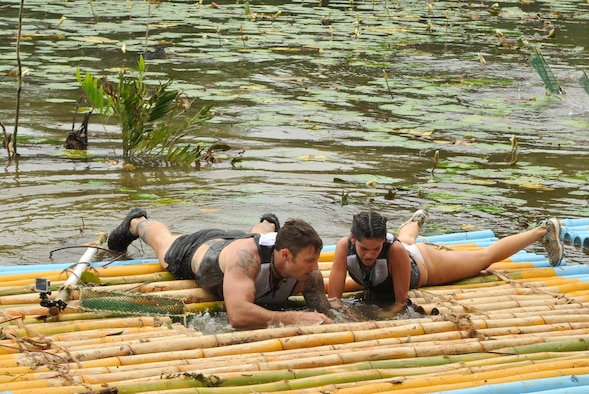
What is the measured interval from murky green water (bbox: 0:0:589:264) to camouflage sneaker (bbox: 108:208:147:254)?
466 mm

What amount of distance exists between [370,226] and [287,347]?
0.92m

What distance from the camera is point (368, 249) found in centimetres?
521

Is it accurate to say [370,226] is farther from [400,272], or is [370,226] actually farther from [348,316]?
[348,316]

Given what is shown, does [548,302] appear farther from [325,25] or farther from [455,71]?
[325,25]

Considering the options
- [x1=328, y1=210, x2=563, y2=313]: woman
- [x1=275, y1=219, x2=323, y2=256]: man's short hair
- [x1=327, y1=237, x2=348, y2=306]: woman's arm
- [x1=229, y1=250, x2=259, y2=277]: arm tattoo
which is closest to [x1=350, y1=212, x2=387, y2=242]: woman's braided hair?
[x1=328, y1=210, x2=563, y2=313]: woman

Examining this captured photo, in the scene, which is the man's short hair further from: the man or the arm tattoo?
the arm tattoo

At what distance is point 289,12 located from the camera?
18.6 metres

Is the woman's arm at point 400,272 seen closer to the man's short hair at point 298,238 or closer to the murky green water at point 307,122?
the man's short hair at point 298,238

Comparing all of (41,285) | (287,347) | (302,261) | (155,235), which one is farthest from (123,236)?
(287,347)

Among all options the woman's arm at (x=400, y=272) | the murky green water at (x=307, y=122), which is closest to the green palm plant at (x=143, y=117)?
the murky green water at (x=307, y=122)

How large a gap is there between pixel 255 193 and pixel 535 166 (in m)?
2.79

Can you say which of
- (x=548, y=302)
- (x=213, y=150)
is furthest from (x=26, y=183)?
(x=548, y=302)

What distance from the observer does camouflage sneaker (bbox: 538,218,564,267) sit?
6.13m

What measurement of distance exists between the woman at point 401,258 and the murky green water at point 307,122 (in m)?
0.93
